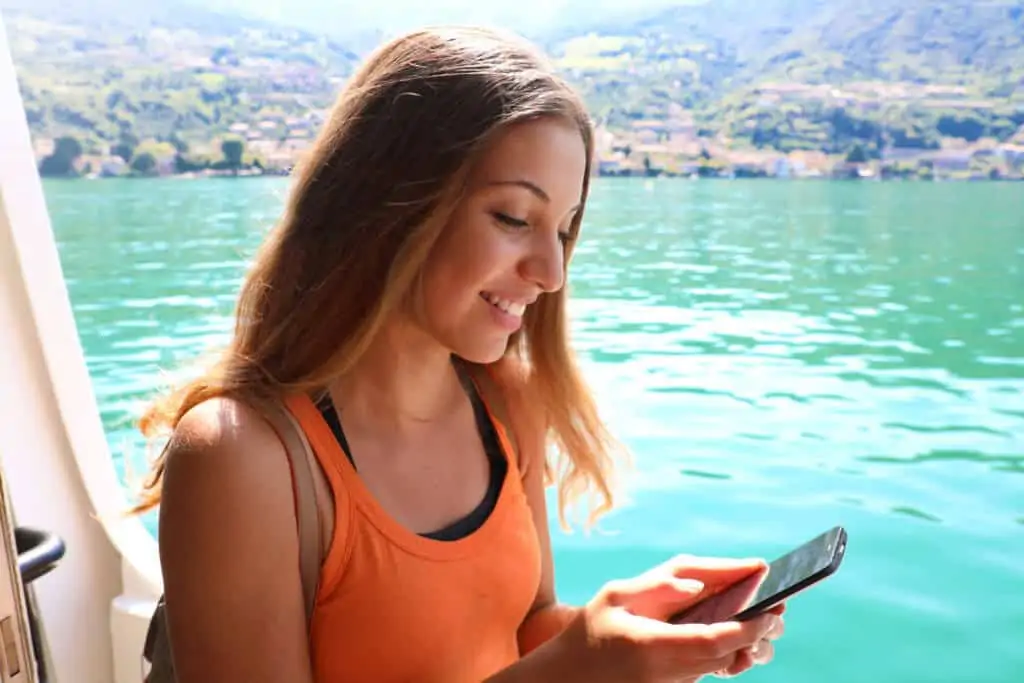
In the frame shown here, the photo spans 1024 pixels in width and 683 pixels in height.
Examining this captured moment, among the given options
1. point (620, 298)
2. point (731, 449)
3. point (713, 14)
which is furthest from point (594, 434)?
point (713, 14)

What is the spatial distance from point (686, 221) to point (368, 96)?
1264 cm

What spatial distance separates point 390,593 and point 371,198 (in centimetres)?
33

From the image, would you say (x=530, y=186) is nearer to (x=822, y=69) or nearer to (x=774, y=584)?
(x=774, y=584)

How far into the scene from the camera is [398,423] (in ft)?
3.22

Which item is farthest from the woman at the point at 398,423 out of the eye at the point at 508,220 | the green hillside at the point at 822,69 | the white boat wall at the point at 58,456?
the green hillside at the point at 822,69

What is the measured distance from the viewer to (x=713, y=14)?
37.0 feet

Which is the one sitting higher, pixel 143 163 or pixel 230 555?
pixel 230 555

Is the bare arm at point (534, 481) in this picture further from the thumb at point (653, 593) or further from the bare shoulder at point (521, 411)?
the thumb at point (653, 593)

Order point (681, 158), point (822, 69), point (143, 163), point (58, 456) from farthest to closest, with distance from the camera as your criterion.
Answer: point (822, 69) → point (143, 163) → point (681, 158) → point (58, 456)

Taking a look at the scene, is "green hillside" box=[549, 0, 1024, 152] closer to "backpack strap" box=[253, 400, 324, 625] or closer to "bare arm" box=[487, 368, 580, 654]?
"bare arm" box=[487, 368, 580, 654]

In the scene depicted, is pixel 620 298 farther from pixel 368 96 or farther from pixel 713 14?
pixel 368 96

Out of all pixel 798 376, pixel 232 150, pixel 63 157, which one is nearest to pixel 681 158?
pixel 232 150

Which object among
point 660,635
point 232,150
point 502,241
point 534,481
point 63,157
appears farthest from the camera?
point 232,150

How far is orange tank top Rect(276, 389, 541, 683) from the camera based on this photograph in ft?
2.80
